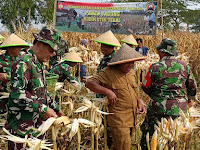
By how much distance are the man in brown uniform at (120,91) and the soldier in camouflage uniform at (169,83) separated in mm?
425

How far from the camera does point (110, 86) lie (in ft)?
9.05

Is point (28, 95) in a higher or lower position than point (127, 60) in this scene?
lower

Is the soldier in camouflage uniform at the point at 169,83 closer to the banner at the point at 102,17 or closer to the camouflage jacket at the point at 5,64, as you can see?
the camouflage jacket at the point at 5,64

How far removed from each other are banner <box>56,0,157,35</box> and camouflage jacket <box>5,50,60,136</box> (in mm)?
7325

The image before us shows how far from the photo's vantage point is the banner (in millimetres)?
9258

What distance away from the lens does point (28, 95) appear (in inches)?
80.7

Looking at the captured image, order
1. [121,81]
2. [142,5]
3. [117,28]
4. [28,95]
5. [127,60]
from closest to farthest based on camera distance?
[28,95]
[127,60]
[121,81]
[142,5]
[117,28]

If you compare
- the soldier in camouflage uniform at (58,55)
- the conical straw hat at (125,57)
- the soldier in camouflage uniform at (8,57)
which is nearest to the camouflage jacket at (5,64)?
the soldier in camouflage uniform at (8,57)

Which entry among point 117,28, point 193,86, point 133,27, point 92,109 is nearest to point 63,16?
point 117,28

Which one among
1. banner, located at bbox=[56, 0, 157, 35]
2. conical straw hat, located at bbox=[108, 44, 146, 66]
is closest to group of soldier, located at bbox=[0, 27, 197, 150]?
conical straw hat, located at bbox=[108, 44, 146, 66]

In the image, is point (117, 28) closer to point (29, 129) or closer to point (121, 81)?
point (121, 81)

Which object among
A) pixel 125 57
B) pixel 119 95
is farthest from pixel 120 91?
pixel 125 57

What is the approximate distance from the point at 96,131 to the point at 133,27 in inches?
301

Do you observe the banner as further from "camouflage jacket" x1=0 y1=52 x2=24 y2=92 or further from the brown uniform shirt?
the brown uniform shirt
